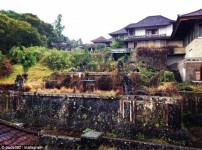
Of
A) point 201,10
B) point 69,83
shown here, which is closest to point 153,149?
point 69,83

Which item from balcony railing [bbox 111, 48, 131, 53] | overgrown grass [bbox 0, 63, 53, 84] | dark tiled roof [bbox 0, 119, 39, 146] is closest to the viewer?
dark tiled roof [bbox 0, 119, 39, 146]

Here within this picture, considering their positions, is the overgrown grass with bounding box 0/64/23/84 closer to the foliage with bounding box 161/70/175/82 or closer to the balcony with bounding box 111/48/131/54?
the balcony with bounding box 111/48/131/54

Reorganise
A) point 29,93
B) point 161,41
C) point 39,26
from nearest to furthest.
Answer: point 29,93, point 161,41, point 39,26

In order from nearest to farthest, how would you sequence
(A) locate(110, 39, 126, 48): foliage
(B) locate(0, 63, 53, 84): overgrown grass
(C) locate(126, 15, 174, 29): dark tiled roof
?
(B) locate(0, 63, 53, 84): overgrown grass → (C) locate(126, 15, 174, 29): dark tiled roof → (A) locate(110, 39, 126, 48): foliage

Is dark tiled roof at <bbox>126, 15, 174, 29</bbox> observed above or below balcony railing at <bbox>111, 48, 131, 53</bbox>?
above

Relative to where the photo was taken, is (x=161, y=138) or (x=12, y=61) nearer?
(x=161, y=138)

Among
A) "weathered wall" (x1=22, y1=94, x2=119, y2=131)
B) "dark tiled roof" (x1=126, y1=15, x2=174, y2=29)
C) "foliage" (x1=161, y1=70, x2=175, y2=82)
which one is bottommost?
"weathered wall" (x1=22, y1=94, x2=119, y2=131)

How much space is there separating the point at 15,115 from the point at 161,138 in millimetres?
11558

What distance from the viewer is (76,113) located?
50.8 ft

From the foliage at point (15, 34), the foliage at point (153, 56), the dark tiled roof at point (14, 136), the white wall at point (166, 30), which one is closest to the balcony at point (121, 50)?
the foliage at point (153, 56)

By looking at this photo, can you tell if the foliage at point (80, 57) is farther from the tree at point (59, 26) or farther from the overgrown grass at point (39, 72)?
the tree at point (59, 26)

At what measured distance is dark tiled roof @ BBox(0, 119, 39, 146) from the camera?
199 inches

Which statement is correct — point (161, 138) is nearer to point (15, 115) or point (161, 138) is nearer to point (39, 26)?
point (15, 115)

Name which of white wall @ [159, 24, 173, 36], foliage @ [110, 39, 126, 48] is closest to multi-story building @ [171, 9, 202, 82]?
white wall @ [159, 24, 173, 36]
